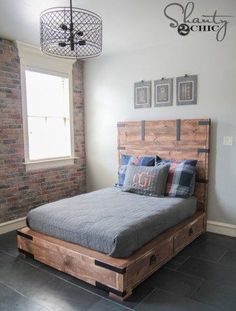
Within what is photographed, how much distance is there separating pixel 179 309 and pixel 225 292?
479 mm

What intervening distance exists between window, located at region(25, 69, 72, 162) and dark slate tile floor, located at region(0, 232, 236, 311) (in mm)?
1632

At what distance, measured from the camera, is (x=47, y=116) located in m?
4.11

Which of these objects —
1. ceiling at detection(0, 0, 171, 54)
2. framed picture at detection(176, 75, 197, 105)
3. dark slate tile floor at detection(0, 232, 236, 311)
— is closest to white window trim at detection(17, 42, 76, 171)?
ceiling at detection(0, 0, 171, 54)

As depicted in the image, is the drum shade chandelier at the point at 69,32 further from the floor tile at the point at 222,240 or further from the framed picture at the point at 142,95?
the floor tile at the point at 222,240

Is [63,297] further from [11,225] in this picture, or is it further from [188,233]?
[11,225]

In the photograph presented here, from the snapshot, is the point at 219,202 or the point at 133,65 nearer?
the point at 219,202

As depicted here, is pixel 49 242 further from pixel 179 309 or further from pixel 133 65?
pixel 133 65

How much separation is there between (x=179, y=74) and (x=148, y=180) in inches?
59.0

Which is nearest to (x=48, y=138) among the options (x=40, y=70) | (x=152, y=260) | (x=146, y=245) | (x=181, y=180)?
(x=40, y=70)

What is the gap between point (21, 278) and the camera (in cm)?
251

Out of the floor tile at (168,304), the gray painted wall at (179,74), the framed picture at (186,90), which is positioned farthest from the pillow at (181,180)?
the floor tile at (168,304)

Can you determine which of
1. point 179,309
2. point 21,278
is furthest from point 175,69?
point 21,278

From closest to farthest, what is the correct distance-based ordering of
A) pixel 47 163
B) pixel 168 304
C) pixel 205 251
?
pixel 168 304
pixel 205 251
pixel 47 163

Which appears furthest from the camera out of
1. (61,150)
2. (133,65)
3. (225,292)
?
(61,150)
